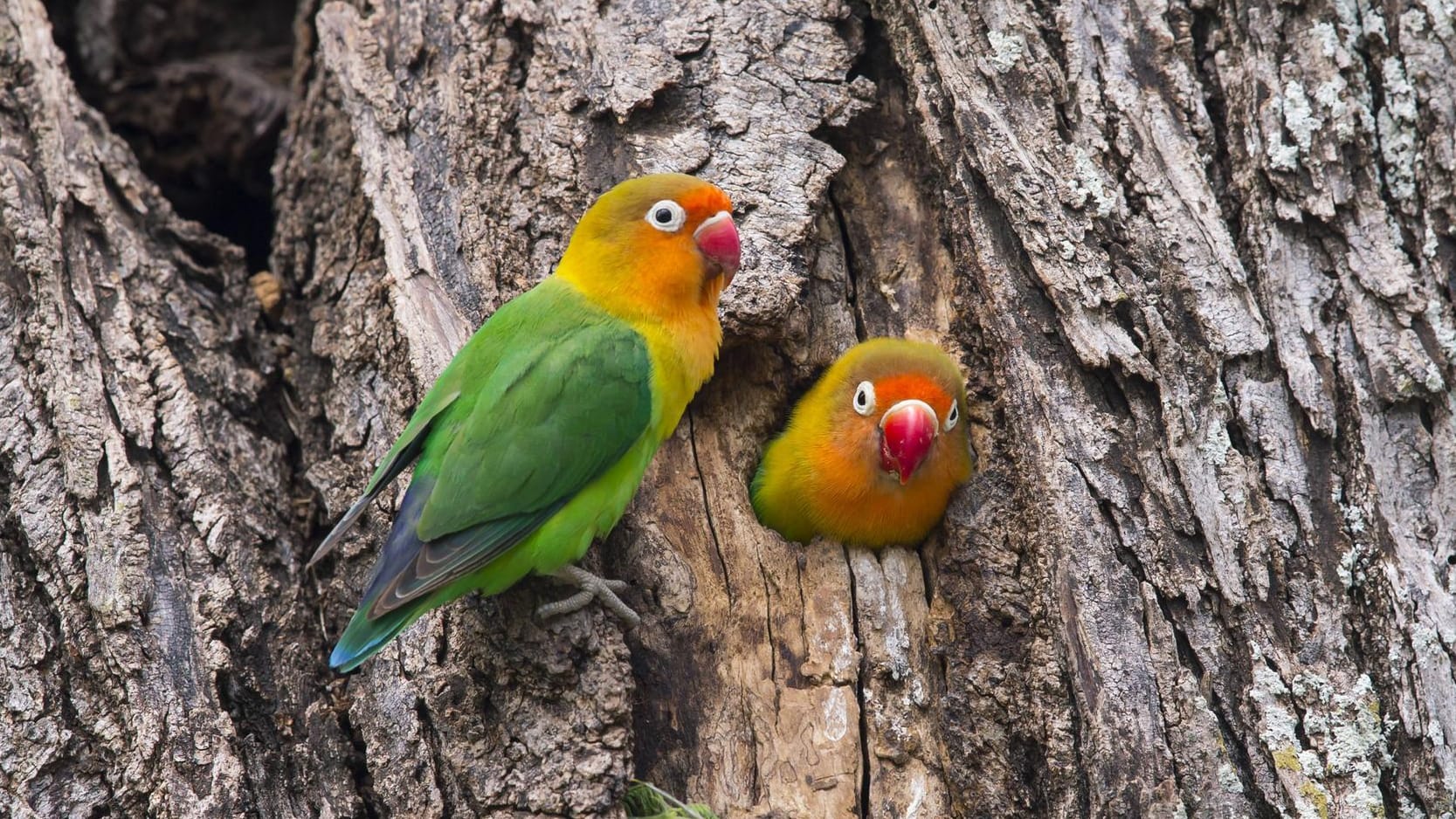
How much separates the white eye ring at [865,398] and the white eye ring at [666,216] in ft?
3.06

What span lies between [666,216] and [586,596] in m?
1.15

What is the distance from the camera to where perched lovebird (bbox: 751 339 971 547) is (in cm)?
393

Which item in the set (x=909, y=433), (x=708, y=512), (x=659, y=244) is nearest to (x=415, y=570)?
(x=708, y=512)

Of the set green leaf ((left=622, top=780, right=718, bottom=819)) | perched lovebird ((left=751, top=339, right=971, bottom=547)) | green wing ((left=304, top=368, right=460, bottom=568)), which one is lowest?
green leaf ((left=622, top=780, right=718, bottom=819))

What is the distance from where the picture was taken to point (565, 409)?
11.3 ft

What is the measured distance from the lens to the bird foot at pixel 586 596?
128 inches

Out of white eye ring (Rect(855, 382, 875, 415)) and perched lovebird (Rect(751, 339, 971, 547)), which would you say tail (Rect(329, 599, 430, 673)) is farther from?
white eye ring (Rect(855, 382, 875, 415))

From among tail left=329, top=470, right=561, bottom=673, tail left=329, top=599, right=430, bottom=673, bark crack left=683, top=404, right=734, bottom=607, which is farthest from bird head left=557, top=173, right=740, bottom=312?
tail left=329, top=599, right=430, bottom=673

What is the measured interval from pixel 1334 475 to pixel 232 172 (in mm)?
4503

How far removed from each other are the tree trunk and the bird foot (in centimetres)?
7

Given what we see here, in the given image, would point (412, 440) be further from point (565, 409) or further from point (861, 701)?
point (861, 701)

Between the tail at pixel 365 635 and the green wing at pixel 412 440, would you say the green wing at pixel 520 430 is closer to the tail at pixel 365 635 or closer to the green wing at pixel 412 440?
the green wing at pixel 412 440

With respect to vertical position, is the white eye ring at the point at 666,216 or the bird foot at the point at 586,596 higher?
the white eye ring at the point at 666,216

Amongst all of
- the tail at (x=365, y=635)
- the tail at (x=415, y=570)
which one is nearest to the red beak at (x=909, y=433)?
the tail at (x=415, y=570)
